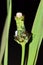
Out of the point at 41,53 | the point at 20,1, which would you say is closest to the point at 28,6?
the point at 20,1

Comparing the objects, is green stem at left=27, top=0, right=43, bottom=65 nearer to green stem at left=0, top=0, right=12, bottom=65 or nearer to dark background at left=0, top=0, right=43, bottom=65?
dark background at left=0, top=0, right=43, bottom=65

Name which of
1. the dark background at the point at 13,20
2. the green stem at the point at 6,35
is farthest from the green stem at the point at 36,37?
the green stem at the point at 6,35

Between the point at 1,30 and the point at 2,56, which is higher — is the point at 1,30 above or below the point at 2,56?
above

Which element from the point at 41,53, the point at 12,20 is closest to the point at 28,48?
the point at 41,53

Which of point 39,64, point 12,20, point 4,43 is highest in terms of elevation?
point 12,20

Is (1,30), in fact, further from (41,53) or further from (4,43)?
(41,53)

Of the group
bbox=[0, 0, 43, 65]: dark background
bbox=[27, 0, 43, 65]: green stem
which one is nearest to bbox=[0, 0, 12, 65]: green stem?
bbox=[0, 0, 43, 65]: dark background

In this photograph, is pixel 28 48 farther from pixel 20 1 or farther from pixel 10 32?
pixel 20 1
